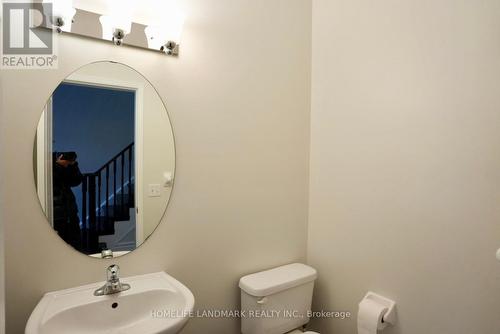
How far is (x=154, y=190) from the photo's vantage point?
1.36m

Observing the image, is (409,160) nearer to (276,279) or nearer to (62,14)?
(276,279)

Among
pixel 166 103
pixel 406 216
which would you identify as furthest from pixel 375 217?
pixel 166 103

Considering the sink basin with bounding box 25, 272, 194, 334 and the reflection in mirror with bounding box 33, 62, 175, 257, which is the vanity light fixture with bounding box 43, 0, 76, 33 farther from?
the sink basin with bounding box 25, 272, 194, 334

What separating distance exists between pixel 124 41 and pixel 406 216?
1.53 metres

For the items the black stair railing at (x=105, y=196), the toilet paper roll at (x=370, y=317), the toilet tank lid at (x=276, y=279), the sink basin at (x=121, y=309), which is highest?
the black stair railing at (x=105, y=196)

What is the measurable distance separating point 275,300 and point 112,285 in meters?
0.80

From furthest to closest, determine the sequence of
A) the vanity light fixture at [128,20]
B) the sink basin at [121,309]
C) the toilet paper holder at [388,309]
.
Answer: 1. the toilet paper holder at [388,309]
2. the vanity light fixture at [128,20]
3. the sink basin at [121,309]

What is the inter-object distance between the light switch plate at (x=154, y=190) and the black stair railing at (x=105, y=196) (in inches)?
3.2

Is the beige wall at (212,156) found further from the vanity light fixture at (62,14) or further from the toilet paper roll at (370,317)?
the toilet paper roll at (370,317)

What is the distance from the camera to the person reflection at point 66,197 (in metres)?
1.15

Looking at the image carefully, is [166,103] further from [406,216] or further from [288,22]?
[406,216]

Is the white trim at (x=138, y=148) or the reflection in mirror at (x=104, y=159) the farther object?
the white trim at (x=138, y=148)

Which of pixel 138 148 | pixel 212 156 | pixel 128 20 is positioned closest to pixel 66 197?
pixel 138 148

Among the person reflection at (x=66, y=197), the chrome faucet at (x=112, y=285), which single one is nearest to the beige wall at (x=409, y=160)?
the chrome faucet at (x=112, y=285)
